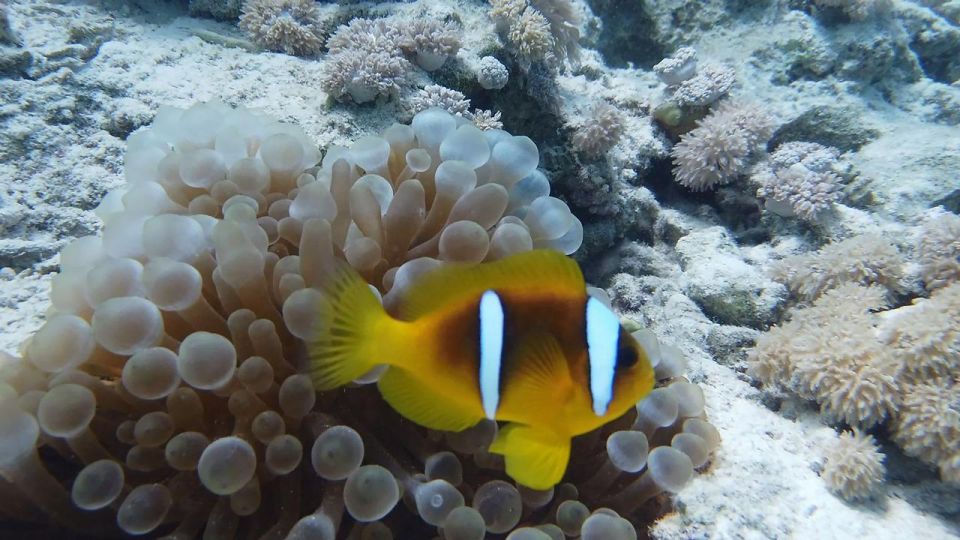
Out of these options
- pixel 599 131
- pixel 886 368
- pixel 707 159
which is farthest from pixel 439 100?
pixel 886 368

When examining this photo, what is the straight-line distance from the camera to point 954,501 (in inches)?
66.2

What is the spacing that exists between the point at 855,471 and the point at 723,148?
1.81 m

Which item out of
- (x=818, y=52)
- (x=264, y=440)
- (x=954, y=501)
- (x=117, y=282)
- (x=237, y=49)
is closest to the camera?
(x=264, y=440)

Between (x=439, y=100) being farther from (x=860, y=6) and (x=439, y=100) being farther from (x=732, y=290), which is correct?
(x=860, y=6)

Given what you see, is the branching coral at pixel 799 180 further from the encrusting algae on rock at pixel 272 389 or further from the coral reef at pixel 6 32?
the coral reef at pixel 6 32

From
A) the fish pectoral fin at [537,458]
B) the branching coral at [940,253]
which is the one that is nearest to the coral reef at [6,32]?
the fish pectoral fin at [537,458]

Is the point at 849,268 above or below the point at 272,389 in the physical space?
above

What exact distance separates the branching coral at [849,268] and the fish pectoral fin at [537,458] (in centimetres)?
166

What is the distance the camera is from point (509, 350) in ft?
3.51

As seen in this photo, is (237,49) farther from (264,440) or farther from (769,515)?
(769,515)

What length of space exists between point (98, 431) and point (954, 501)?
2.37 metres

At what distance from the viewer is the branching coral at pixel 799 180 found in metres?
2.67

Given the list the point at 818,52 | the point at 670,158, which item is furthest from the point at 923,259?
the point at 818,52

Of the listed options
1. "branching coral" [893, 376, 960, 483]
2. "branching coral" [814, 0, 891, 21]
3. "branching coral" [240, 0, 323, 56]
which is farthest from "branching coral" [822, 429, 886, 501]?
"branching coral" [814, 0, 891, 21]
